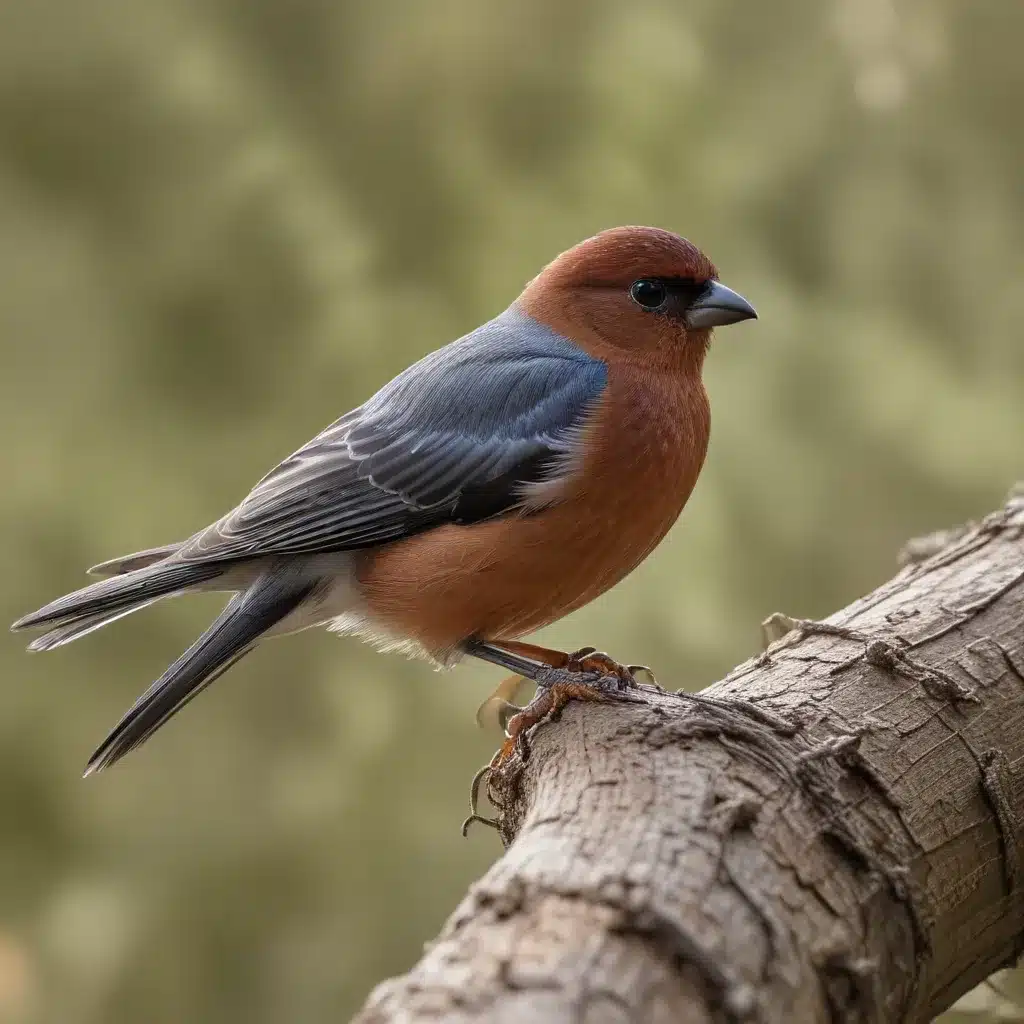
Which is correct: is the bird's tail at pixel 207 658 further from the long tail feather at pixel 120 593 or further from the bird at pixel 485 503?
the long tail feather at pixel 120 593

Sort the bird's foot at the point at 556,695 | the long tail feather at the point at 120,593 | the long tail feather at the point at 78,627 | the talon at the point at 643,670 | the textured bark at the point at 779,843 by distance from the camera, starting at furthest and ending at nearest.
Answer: the talon at the point at 643,670
the long tail feather at the point at 78,627
the long tail feather at the point at 120,593
the bird's foot at the point at 556,695
the textured bark at the point at 779,843

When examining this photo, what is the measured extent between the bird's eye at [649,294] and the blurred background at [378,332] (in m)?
1.56

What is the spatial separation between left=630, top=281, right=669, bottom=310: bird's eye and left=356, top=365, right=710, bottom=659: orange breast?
1.03ft

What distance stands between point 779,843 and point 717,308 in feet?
6.03

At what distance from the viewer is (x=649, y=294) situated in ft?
11.9

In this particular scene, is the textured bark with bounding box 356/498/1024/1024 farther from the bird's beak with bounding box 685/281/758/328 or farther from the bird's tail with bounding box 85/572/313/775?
the bird's beak with bounding box 685/281/758/328

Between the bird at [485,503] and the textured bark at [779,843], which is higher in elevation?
the bird at [485,503]

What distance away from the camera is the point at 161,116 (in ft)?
16.3

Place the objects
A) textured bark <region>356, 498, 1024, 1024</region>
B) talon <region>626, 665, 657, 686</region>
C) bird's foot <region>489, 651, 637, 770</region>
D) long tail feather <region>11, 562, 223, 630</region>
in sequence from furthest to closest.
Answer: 1. talon <region>626, 665, 657, 686</region>
2. long tail feather <region>11, 562, 223, 630</region>
3. bird's foot <region>489, 651, 637, 770</region>
4. textured bark <region>356, 498, 1024, 1024</region>

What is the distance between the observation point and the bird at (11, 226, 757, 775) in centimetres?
322

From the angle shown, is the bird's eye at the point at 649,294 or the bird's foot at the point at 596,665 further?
the bird's eye at the point at 649,294

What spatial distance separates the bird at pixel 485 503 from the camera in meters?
3.22

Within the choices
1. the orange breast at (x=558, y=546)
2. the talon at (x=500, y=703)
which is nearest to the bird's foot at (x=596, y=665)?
the orange breast at (x=558, y=546)

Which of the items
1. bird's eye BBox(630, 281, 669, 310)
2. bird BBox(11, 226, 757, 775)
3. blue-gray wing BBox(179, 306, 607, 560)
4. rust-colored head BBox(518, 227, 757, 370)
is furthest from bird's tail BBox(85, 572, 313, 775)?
bird's eye BBox(630, 281, 669, 310)
